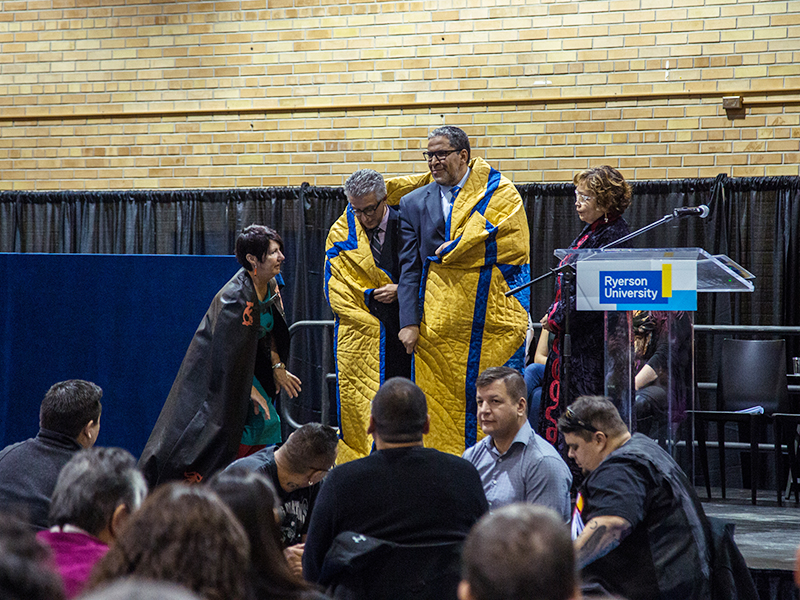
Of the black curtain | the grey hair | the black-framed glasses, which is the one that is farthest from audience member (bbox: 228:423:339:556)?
the black curtain

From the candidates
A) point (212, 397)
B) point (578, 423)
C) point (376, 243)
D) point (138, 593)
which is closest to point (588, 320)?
point (376, 243)

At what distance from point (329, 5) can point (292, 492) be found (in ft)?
15.8

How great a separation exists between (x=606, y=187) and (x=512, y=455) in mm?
1370

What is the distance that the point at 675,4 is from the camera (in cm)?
610

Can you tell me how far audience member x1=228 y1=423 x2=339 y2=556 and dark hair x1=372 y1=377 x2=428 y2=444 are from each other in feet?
1.75

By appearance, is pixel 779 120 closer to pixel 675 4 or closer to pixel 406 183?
pixel 675 4

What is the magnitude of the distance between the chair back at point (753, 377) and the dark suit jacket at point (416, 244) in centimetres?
214

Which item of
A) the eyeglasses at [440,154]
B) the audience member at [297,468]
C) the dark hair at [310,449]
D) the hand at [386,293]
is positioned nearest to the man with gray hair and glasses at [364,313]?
the hand at [386,293]

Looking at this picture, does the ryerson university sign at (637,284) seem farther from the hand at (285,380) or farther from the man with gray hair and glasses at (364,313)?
the hand at (285,380)

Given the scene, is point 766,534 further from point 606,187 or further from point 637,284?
point 606,187

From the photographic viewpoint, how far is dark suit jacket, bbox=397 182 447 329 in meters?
4.13

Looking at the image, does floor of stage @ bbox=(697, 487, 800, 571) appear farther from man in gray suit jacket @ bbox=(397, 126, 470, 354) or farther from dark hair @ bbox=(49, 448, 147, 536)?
dark hair @ bbox=(49, 448, 147, 536)

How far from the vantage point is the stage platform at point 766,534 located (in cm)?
334

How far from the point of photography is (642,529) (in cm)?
246
